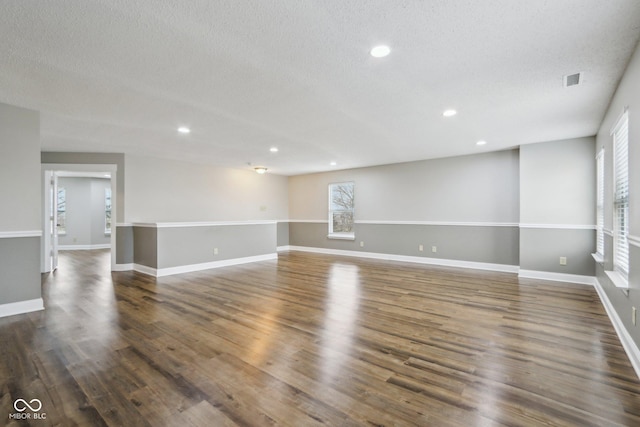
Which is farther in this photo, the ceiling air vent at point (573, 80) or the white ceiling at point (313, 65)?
the ceiling air vent at point (573, 80)

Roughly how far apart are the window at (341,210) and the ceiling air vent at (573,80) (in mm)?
5610

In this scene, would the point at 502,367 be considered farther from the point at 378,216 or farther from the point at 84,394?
the point at 378,216

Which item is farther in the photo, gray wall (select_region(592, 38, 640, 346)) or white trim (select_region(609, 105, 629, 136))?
white trim (select_region(609, 105, 629, 136))

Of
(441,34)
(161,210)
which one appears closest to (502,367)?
(441,34)

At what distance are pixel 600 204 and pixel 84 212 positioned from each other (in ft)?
42.0

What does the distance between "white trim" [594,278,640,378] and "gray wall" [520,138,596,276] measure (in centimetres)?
128

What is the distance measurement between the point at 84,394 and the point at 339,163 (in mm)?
6194

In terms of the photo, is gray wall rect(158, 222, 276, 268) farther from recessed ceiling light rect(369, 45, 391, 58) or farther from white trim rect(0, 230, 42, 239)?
recessed ceiling light rect(369, 45, 391, 58)

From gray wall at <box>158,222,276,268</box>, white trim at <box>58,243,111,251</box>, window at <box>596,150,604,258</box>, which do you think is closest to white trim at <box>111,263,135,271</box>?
gray wall at <box>158,222,276,268</box>

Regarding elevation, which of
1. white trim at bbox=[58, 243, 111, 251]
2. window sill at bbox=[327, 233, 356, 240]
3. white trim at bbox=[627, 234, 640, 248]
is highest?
white trim at bbox=[627, 234, 640, 248]

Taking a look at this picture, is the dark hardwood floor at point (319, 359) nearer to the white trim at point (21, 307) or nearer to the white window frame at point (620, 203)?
the white trim at point (21, 307)

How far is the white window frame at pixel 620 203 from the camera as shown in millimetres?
2863

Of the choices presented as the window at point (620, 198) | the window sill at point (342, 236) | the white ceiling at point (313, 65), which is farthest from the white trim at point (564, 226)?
the window sill at point (342, 236)

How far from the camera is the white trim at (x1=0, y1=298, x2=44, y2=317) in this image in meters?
3.36
